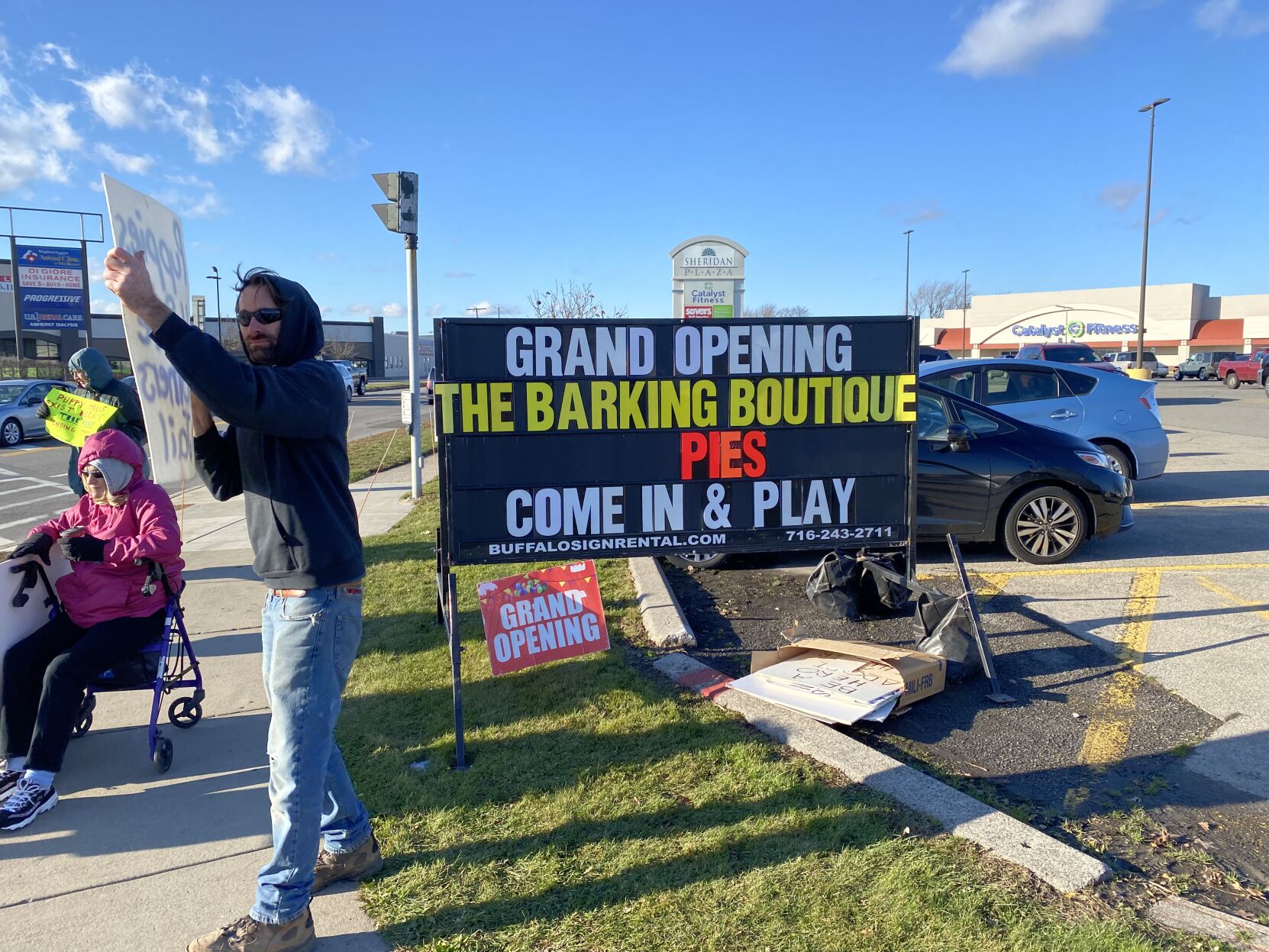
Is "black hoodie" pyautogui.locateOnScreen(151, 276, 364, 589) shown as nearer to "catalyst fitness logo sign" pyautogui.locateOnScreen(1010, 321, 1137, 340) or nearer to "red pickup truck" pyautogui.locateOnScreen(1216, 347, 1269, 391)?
"red pickup truck" pyautogui.locateOnScreen(1216, 347, 1269, 391)

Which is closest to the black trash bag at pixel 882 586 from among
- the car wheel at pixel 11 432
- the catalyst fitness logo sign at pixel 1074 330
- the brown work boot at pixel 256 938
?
the brown work boot at pixel 256 938

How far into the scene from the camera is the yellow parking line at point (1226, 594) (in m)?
6.00

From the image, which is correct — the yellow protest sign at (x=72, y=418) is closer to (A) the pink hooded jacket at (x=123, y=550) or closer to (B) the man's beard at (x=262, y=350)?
(A) the pink hooded jacket at (x=123, y=550)

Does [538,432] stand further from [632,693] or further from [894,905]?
[894,905]

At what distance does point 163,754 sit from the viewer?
12.6ft

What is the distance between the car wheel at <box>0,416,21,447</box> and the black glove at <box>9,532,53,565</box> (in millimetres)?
20106

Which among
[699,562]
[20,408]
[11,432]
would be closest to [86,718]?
[699,562]

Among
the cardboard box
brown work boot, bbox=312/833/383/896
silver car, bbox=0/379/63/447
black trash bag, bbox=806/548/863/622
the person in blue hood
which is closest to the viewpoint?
brown work boot, bbox=312/833/383/896

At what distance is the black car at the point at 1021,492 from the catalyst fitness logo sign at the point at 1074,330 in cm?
6538

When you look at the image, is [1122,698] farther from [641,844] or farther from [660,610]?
[641,844]

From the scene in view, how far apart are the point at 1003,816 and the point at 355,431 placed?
22268mm

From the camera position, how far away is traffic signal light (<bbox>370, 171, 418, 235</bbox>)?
398 inches

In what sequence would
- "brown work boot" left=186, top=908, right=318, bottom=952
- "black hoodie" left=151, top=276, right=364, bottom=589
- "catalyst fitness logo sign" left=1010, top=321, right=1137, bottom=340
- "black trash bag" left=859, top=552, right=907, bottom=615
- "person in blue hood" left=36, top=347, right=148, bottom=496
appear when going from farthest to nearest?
1. "catalyst fitness logo sign" left=1010, top=321, right=1137, bottom=340
2. "person in blue hood" left=36, top=347, right=148, bottom=496
3. "black trash bag" left=859, top=552, right=907, bottom=615
4. "brown work boot" left=186, top=908, right=318, bottom=952
5. "black hoodie" left=151, top=276, right=364, bottom=589

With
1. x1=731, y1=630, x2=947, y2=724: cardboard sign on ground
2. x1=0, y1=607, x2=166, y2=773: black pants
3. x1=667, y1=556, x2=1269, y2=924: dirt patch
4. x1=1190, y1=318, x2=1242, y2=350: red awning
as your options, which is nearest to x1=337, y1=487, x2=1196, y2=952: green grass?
x1=731, y1=630, x2=947, y2=724: cardboard sign on ground
